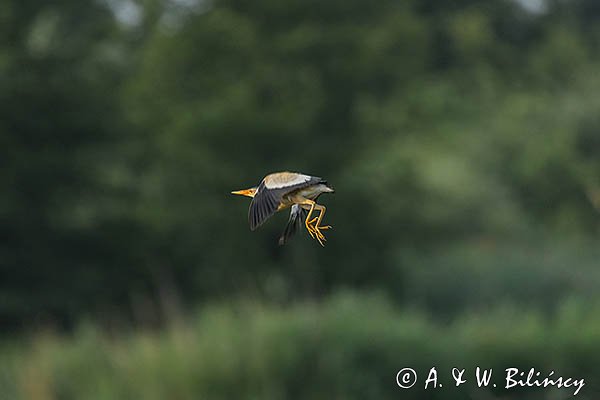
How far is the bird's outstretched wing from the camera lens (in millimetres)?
2742

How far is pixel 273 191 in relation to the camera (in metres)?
2.81

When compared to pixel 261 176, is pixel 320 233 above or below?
below

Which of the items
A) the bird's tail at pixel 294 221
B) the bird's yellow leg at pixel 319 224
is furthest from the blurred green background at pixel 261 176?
the bird's yellow leg at pixel 319 224

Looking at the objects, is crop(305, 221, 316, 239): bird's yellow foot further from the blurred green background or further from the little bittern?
the blurred green background

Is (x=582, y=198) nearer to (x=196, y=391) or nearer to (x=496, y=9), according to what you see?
(x=496, y=9)

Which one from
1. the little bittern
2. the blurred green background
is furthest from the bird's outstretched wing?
the blurred green background

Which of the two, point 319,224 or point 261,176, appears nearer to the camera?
point 319,224

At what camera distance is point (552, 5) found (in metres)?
45.2

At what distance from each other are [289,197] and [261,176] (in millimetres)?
23730

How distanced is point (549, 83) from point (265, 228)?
17.6m

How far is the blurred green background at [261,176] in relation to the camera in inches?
869

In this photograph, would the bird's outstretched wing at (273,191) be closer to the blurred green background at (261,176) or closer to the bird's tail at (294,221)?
the bird's tail at (294,221)

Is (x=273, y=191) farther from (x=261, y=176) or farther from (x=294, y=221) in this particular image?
(x=261, y=176)

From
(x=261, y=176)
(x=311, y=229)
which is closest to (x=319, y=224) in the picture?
A: (x=311, y=229)
